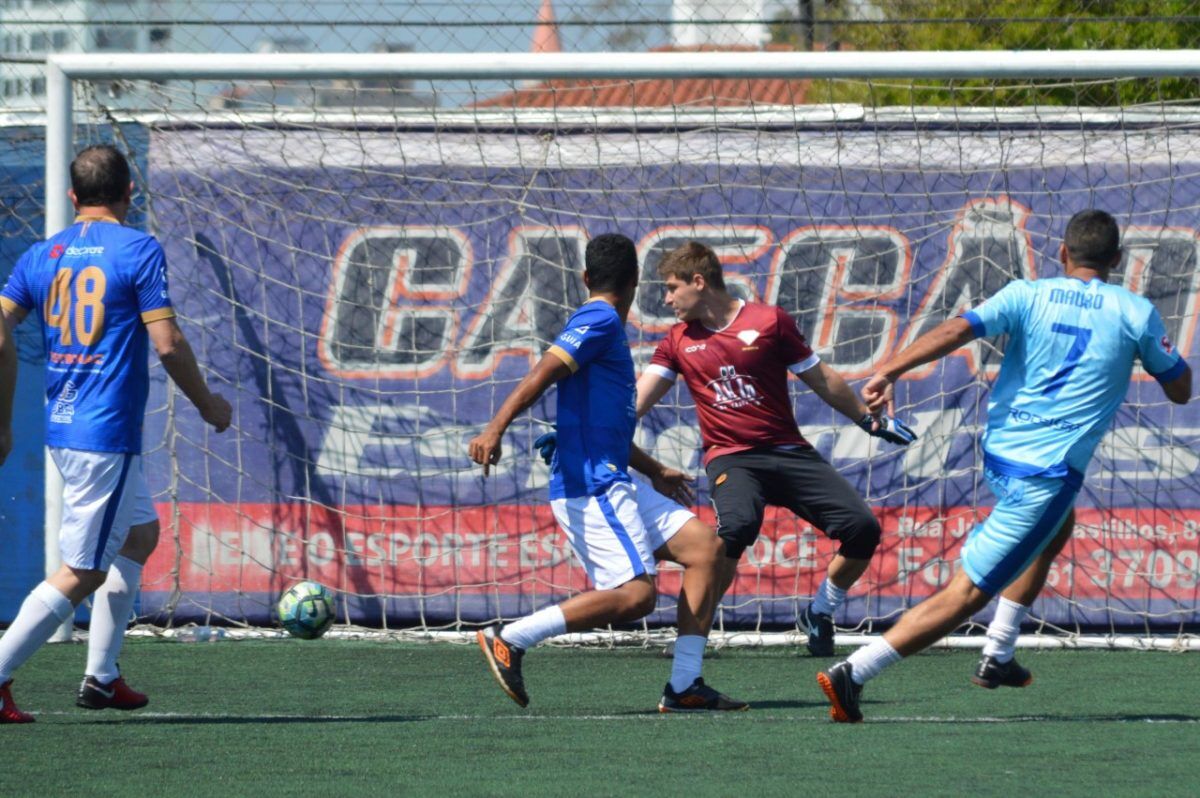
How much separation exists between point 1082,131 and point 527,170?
297 centimetres

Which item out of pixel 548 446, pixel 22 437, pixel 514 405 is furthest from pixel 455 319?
pixel 514 405

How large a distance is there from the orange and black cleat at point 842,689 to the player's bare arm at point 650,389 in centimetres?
187

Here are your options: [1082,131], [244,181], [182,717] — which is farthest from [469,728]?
[1082,131]

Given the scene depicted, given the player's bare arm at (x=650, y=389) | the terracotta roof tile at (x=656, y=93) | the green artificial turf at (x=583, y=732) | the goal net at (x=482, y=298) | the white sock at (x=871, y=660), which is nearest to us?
the green artificial turf at (x=583, y=732)

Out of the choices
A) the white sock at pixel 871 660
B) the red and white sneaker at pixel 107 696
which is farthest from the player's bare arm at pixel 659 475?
the red and white sneaker at pixel 107 696

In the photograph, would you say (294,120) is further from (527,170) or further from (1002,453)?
(1002,453)

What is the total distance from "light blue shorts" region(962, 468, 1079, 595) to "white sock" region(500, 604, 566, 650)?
143 cm

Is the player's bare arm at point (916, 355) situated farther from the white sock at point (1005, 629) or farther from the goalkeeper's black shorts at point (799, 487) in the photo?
the goalkeeper's black shorts at point (799, 487)

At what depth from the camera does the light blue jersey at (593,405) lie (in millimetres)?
5711

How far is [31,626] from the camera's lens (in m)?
5.36

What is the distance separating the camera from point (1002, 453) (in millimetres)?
5523

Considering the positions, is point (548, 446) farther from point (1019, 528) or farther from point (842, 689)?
point (1019, 528)

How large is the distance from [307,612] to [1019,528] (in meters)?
3.49

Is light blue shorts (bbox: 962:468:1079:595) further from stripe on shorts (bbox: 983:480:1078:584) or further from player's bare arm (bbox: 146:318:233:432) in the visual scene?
player's bare arm (bbox: 146:318:233:432)
